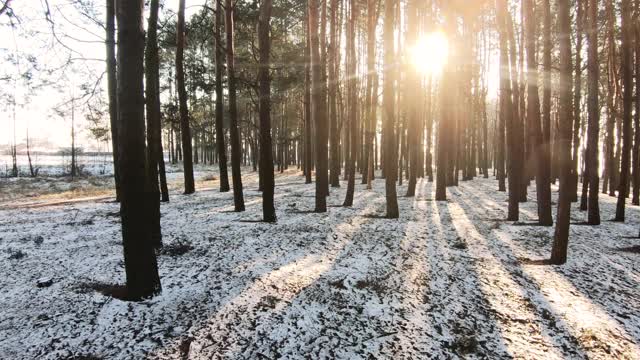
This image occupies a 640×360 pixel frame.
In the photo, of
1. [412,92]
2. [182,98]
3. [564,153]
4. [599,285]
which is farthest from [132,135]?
[182,98]

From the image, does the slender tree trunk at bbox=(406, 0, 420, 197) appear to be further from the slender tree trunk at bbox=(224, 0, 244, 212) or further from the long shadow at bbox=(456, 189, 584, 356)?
the long shadow at bbox=(456, 189, 584, 356)

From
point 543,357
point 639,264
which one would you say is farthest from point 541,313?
point 639,264

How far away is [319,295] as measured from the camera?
553cm

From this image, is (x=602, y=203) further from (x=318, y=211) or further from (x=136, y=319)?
(x=136, y=319)

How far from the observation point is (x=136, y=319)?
4.66m

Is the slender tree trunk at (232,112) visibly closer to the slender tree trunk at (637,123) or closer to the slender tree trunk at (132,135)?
the slender tree trunk at (132,135)

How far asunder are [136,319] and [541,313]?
553 centimetres

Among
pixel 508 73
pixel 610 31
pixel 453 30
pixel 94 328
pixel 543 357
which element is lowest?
pixel 543 357

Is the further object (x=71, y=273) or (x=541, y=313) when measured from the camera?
(x=71, y=273)

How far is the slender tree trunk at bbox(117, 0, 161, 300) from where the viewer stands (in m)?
4.71

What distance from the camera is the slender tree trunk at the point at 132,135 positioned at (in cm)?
471

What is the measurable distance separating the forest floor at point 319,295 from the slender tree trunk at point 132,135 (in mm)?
875

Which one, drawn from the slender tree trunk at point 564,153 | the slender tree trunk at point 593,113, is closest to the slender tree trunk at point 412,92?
the slender tree trunk at point 593,113

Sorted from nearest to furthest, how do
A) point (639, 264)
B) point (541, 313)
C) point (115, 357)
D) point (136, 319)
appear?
1. point (115, 357)
2. point (136, 319)
3. point (541, 313)
4. point (639, 264)
